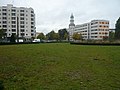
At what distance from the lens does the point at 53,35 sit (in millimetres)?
129250

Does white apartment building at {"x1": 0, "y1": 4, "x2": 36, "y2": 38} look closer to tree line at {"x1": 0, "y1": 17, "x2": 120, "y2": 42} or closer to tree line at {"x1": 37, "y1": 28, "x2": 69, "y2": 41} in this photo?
tree line at {"x1": 0, "y1": 17, "x2": 120, "y2": 42}

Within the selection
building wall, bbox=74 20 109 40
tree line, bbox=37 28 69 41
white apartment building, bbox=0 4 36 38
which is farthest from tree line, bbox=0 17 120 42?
building wall, bbox=74 20 109 40

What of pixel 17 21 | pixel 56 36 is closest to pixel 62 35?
pixel 56 36

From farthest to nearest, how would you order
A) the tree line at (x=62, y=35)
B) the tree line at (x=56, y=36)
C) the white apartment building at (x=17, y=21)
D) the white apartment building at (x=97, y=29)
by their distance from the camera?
the white apartment building at (x=97, y=29) → the tree line at (x=56, y=36) → the white apartment building at (x=17, y=21) → the tree line at (x=62, y=35)

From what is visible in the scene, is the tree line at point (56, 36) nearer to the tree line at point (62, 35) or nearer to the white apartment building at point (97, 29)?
the tree line at point (62, 35)

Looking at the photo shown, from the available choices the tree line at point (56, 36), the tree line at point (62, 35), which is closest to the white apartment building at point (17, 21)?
the tree line at point (62, 35)

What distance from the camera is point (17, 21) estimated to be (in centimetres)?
10231

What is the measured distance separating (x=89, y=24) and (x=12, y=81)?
502ft

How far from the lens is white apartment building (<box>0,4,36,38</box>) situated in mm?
100312

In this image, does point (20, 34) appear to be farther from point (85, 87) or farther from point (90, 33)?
point (85, 87)

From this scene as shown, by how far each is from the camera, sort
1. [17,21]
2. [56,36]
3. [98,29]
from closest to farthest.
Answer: [17,21] → [56,36] → [98,29]

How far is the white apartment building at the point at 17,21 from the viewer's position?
10031 centimetres

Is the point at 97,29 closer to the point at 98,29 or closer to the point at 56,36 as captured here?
the point at 98,29

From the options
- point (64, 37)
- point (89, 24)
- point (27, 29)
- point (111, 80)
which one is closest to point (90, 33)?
point (89, 24)
